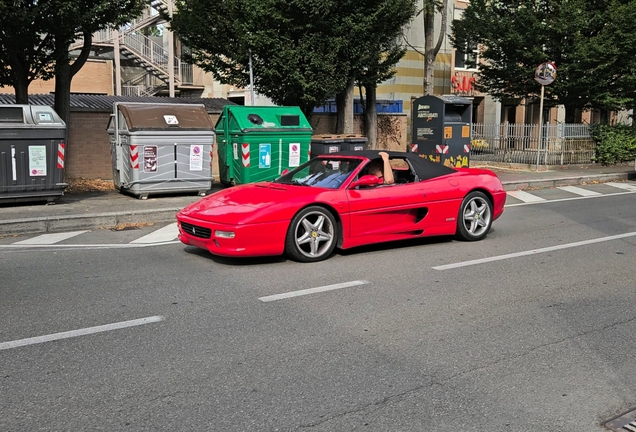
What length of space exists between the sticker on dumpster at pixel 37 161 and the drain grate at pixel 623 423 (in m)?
10.3

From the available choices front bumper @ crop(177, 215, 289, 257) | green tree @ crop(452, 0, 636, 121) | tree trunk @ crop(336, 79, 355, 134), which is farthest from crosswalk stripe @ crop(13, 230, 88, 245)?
green tree @ crop(452, 0, 636, 121)

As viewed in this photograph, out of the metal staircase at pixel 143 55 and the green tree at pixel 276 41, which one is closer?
the green tree at pixel 276 41

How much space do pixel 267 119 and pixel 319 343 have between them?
9.81 m

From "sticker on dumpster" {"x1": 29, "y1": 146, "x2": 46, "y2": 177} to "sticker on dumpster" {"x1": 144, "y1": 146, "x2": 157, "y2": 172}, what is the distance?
1.86 m

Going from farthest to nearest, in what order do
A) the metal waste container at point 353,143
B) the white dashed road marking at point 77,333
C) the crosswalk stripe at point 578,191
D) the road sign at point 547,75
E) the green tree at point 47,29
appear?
the road sign at point 547,75 → the crosswalk stripe at point 578,191 → the metal waste container at point 353,143 → the green tree at point 47,29 → the white dashed road marking at point 77,333

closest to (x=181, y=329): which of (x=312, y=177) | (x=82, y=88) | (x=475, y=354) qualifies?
(x=475, y=354)

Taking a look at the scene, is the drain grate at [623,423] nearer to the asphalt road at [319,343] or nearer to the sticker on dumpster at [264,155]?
the asphalt road at [319,343]

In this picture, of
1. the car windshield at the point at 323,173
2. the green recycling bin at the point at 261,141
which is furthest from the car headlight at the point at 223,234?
the green recycling bin at the point at 261,141

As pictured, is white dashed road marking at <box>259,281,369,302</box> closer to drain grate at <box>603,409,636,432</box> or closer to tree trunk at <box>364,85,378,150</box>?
drain grate at <box>603,409,636,432</box>

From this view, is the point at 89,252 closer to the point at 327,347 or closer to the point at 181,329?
the point at 181,329

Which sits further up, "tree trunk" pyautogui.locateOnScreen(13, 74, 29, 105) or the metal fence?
"tree trunk" pyautogui.locateOnScreen(13, 74, 29, 105)

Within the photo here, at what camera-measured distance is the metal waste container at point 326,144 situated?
14555mm

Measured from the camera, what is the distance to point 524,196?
48.1ft

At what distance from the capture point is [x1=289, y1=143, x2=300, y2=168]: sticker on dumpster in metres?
14.0
